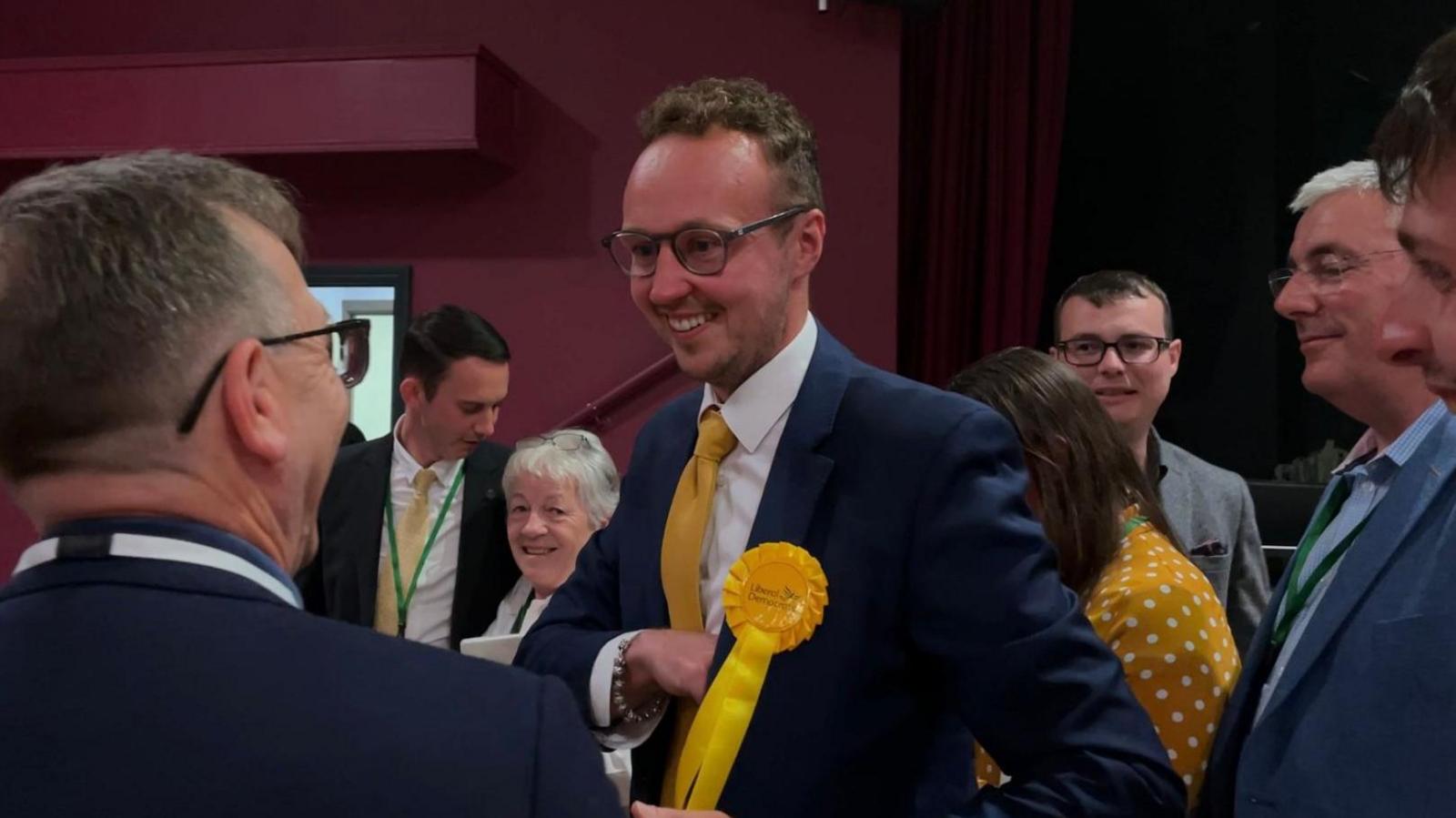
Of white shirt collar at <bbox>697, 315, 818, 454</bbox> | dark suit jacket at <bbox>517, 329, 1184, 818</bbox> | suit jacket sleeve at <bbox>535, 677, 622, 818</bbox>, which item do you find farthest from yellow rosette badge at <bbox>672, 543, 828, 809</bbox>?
suit jacket sleeve at <bbox>535, 677, 622, 818</bbox>

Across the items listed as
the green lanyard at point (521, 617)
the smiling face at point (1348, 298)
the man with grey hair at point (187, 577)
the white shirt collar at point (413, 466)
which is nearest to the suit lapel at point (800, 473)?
the man with grey hair at point (187, 577)

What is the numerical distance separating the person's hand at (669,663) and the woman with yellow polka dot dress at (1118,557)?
518mm

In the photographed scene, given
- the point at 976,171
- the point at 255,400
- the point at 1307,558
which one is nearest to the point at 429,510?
the point at 1307,558

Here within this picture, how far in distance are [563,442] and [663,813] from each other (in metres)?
2.03

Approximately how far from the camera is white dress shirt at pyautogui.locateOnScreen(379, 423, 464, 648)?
298cm

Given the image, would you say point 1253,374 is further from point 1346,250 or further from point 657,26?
point 1346,250

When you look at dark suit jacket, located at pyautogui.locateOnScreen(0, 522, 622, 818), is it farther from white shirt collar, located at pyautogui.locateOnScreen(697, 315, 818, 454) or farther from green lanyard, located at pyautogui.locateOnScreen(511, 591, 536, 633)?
green lanyard, located at pyautogui.locateOnScreen(511, 591, 536, 633)

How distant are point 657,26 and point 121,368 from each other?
4.22 m

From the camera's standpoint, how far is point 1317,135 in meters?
4.88

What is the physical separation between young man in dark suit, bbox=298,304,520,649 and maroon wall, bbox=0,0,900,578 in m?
1.48

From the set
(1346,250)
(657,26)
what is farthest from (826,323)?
(1346,250)

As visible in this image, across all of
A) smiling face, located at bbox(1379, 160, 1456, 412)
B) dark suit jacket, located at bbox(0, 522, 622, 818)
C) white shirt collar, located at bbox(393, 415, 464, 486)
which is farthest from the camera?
white shirt collar, located at bbox(393, 415, 464, 486)

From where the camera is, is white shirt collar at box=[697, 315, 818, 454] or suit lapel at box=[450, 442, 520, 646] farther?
suit lapel at box=[450, 442, 520, 646]

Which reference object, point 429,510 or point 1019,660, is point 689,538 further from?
point 429,510
